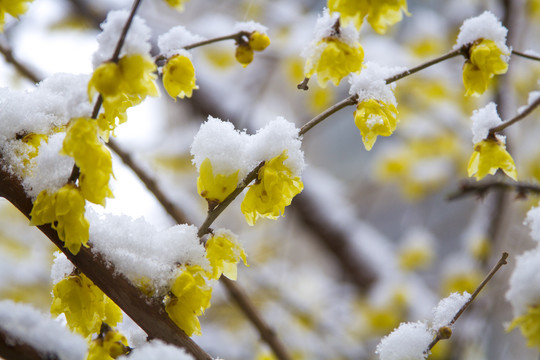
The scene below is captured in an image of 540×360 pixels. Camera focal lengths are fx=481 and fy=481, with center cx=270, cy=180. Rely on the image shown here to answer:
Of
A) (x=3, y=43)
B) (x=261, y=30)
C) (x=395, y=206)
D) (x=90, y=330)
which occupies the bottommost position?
(x=90, y=330)

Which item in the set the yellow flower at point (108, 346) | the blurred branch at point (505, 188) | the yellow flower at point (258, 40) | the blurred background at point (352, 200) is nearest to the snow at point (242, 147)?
the yellow flower at point (258, 40)

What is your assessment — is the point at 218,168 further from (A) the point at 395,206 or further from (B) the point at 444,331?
(A) the point at 395,206

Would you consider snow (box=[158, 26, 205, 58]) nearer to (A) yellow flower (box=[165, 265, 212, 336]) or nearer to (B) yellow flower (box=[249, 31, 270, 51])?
(B) yellow flower (box=[249, 31, 270, 51])

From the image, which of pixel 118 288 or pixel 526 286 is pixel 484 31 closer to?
pixel 526 286

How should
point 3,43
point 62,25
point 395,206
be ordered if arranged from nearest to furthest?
1. point 3,43
2. point 62,25
3. point 395,206

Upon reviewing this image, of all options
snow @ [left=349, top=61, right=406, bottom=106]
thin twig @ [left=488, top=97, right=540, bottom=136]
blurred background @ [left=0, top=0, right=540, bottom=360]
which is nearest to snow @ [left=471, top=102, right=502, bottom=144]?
thin twig @ [left=488, top=97, right=540, bottom=136]

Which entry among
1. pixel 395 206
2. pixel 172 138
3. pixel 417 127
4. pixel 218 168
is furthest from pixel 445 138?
pixel 395 206

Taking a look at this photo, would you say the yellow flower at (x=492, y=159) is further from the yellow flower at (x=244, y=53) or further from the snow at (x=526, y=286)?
the yellow flower at (x=244, y=53)
